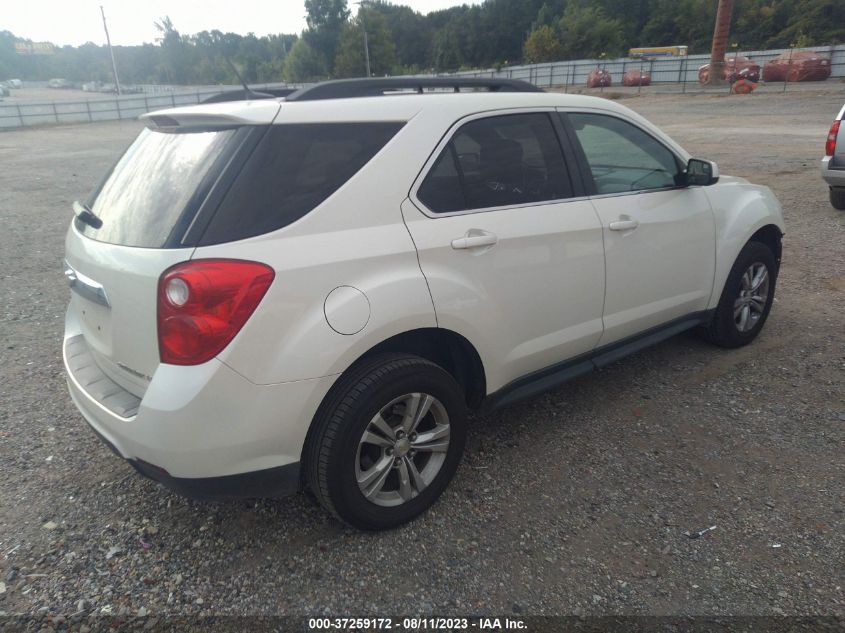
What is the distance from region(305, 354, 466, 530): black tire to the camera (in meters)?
2.35

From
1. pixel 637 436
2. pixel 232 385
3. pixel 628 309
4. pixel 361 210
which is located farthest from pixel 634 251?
pixel 232 385

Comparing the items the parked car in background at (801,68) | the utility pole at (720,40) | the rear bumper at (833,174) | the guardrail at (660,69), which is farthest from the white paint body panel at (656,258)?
the parked car in background at (801,68)

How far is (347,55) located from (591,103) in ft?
262

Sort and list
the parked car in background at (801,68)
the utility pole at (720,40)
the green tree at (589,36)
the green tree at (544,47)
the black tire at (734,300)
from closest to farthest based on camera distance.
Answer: the black tire at (734,300) < the utility pole at (720,40) < the parked car in background at (801,68) < the green tree at (544,47) < the green tree at (589,36)

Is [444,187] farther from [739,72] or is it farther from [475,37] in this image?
[475,37]

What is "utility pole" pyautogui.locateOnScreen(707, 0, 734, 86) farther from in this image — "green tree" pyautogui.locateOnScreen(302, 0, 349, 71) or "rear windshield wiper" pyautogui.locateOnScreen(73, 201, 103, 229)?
"green tree" pyautogui.locateOnScreen(302, 0, 349, 71)

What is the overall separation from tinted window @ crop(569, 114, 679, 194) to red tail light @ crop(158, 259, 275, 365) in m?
2.01

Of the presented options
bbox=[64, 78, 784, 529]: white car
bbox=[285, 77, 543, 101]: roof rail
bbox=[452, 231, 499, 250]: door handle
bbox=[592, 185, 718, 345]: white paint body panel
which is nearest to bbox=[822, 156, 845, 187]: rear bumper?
bbox=[592, 185, 718, 345]: white paint body panel

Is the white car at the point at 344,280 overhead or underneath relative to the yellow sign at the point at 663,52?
underneath

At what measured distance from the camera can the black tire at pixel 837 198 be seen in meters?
8.32

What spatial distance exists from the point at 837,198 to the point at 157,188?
355 inches

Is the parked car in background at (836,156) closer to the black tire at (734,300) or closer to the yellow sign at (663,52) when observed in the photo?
the black tire at (734,300)

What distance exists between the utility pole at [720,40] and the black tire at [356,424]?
39.8m

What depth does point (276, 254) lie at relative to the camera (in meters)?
2.20
